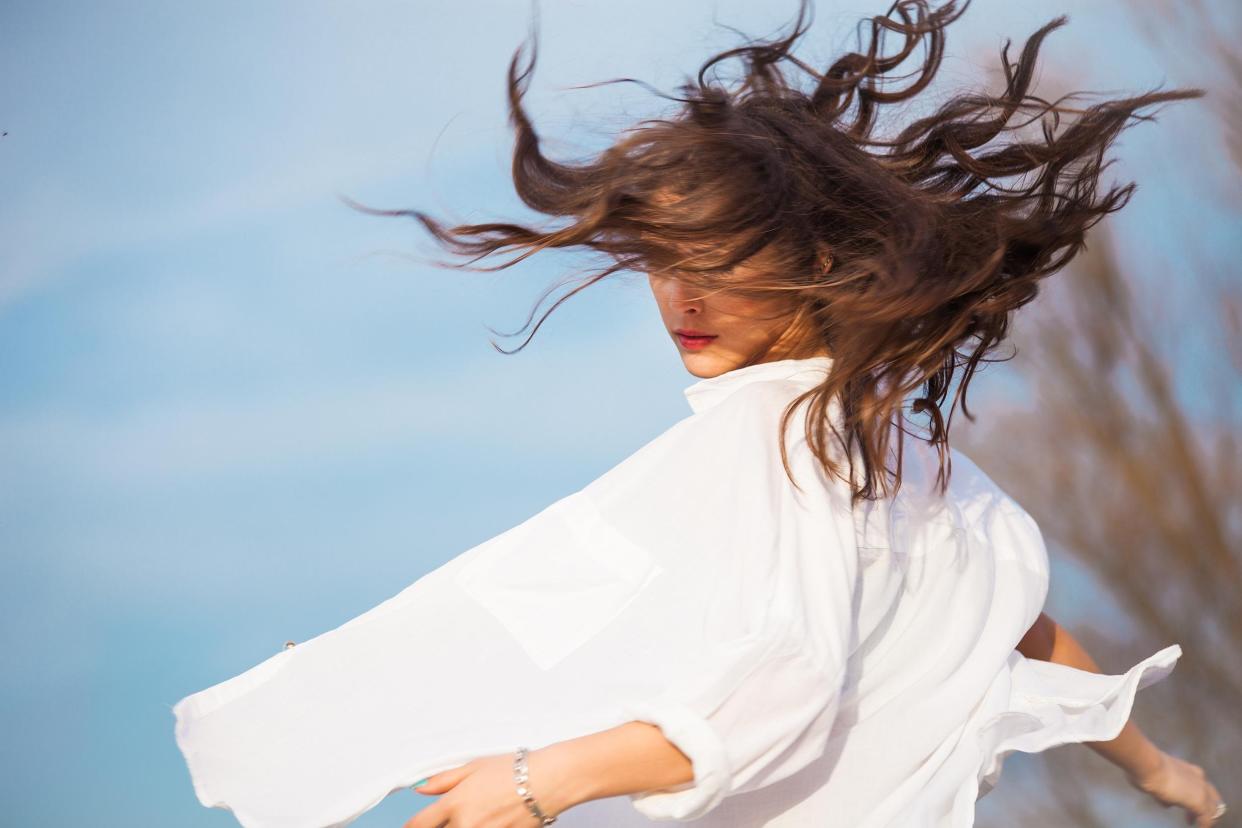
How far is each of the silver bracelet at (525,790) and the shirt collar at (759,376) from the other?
0.43 metres

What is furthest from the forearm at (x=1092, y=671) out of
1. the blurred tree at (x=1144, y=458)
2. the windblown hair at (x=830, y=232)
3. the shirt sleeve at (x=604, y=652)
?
the blurred tree at (x=1144, y=458)

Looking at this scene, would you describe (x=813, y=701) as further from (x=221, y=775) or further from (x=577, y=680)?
(x=221, y=775)

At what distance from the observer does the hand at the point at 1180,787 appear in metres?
1.59

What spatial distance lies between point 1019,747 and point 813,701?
33cm

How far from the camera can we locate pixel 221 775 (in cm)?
118

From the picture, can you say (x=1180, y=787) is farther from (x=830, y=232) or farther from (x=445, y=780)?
(x=445, y=780)

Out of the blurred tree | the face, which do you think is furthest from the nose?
the blurred tree

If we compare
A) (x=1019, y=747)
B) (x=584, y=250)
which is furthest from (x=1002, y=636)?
(x=584, y=250)

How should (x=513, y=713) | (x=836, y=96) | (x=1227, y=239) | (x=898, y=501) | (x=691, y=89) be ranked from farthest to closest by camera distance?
(x=1227, y=239)
(x=836, y=96)
(x=691, y=89)
(x=898, y=501)
(x=513, y=713)

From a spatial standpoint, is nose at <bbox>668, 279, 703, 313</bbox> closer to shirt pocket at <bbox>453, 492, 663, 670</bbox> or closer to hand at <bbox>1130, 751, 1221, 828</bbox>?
shirt pocket at <bbox>453, 492, 663, 670</bbox>

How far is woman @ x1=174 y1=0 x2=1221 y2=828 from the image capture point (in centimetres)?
108

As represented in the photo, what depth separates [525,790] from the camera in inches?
40.9

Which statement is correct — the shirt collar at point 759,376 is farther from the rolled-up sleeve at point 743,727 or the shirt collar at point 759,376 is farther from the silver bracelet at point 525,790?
the silver bracelet at point 525,790

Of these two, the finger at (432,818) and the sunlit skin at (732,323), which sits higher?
the sunlit skin at (732,323)
